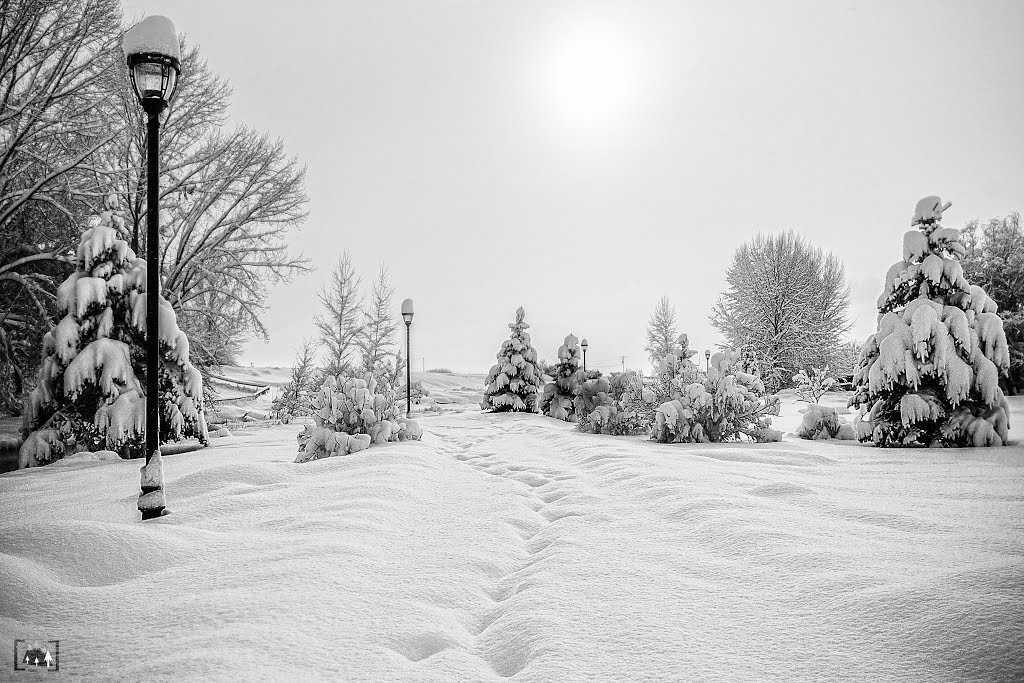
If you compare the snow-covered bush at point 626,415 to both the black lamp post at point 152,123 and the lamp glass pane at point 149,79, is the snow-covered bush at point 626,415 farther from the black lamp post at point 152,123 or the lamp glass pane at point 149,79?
the lamp glass pane at point 149,79

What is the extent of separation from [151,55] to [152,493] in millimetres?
3581

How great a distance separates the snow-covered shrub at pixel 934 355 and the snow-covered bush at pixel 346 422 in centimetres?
796

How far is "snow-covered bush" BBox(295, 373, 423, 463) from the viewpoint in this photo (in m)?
7.68

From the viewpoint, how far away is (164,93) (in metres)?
4.66

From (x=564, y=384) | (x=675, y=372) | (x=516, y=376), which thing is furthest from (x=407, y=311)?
(x=675, y=372)

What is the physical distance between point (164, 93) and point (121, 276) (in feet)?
17.6

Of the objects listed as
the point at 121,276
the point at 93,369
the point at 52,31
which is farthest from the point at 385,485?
the point at 52,31

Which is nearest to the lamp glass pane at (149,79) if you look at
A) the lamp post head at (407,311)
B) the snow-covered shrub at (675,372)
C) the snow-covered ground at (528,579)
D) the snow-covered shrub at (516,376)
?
the snow-covered ground at (528,579)

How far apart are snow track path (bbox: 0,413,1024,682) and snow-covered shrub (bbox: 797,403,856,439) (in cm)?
471

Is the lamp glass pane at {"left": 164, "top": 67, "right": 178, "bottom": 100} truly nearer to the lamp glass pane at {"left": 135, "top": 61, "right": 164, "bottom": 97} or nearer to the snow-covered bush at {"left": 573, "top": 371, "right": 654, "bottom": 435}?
the lamp glass pane at {"left": 135, "top": 61, "right": 164, "bottom": 97}

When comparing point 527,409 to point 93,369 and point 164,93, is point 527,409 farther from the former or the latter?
point 164,93

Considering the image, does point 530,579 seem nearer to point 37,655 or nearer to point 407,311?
point 37,655

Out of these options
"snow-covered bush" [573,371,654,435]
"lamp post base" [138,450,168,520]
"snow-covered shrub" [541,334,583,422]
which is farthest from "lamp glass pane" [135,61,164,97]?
"snow-covered shrub" [541,334,583,422]

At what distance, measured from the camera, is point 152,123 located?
4.61 m
